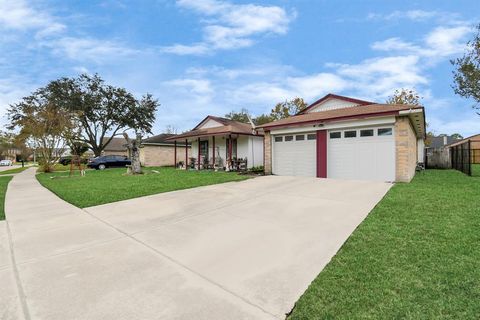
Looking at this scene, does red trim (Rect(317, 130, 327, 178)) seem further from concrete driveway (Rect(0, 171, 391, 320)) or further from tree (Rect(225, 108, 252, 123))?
tree (Rect(225, 108, 252, 123))

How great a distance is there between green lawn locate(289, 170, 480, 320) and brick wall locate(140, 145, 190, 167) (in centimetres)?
2699

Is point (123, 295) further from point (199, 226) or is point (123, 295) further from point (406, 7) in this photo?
point (406, 7)

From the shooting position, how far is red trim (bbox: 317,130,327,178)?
11.9 m

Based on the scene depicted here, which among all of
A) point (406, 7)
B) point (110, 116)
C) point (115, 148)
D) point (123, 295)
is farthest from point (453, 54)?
point (115, 148)

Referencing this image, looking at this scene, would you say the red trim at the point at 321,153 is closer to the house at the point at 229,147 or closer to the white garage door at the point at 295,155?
the white garage door at the point at 295,155

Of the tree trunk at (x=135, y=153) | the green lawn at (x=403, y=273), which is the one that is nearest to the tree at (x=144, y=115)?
the tree trunk at (x=135, y=153)

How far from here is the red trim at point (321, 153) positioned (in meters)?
11.9

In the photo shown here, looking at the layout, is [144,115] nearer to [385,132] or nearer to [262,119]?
[262,119]

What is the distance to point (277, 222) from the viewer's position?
5070 mm

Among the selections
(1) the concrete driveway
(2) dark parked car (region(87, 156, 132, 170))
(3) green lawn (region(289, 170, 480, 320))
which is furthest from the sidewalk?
(2) dark parked car (region(87, 156, 132, 170))

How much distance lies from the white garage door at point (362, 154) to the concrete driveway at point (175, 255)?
4309 millimetres

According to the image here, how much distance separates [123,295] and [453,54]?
21.3 m

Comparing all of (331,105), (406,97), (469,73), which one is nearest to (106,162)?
(331,105)

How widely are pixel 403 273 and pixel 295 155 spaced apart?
34.4 ft
